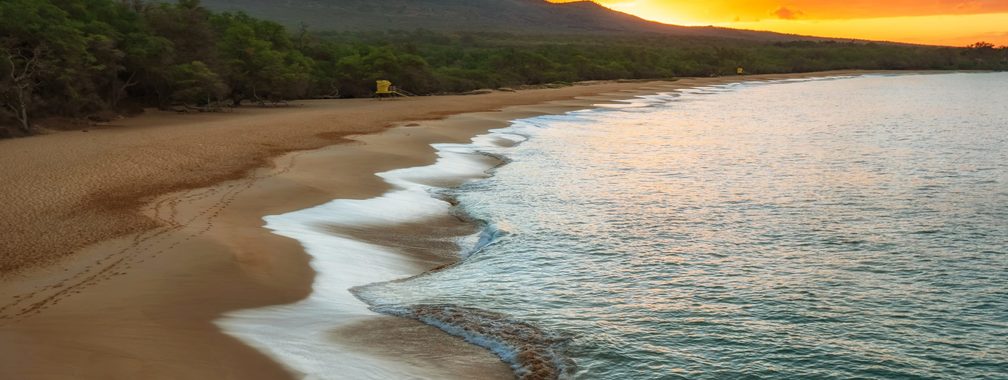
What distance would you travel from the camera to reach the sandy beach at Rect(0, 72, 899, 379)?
30.3 feet

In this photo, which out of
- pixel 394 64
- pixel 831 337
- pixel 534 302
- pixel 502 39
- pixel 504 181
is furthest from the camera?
pixel 502 39

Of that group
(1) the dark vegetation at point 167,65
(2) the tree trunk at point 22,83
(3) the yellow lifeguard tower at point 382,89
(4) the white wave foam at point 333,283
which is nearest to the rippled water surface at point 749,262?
(4) the white wave foam at point 333,283

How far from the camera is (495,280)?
13.8m

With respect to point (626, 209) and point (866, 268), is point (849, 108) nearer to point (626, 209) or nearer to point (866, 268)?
point (626, 209)

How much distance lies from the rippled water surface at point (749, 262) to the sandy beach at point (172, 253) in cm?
183

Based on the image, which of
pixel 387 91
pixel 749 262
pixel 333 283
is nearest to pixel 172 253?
pixel 333 283

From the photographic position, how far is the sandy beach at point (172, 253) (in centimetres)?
923

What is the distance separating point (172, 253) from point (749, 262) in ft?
31.1

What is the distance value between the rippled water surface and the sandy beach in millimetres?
1825

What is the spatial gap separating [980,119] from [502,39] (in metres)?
141

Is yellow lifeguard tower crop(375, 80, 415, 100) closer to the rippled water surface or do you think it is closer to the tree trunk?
the tree trunk

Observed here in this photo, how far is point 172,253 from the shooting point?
13492 millimetres

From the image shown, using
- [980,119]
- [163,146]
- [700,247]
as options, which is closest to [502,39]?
[980,119]

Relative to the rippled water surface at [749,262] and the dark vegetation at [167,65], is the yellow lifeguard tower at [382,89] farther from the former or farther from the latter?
the rippled water surface at [749,262]
